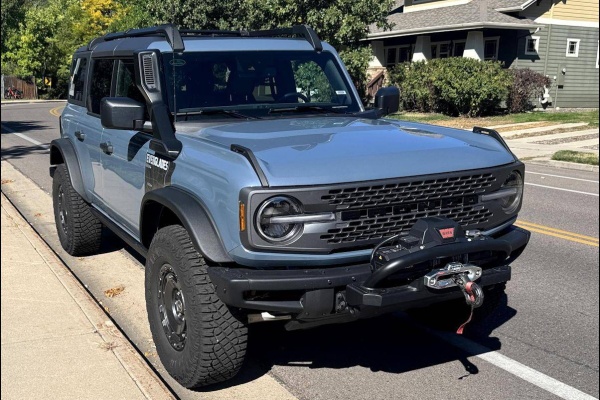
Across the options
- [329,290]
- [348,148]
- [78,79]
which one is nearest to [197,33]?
[78,79]

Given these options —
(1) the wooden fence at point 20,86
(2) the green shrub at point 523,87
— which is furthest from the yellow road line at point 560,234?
(1) the wooden fence at point 20,86

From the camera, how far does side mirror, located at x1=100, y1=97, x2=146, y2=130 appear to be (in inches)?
189

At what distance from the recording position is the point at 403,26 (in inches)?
1261

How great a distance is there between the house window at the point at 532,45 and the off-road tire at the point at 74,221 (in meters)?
26.1

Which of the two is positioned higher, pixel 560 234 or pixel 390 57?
pixel 390 57

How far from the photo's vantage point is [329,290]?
3.79m

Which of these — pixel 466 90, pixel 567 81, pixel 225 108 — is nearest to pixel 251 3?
pixel 466 90

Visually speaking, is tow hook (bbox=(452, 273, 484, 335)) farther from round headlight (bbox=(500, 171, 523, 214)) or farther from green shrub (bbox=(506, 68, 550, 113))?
green shrub (bbox=(506, 68, 550, 113))

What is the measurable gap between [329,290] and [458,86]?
2304cm

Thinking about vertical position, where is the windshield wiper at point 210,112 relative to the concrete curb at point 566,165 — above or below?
above

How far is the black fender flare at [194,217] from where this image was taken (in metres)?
3.89

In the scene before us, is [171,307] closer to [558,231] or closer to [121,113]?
[121,113]

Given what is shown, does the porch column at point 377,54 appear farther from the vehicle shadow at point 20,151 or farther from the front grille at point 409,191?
the front grille at point 409,191

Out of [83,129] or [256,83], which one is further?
[83,129]
